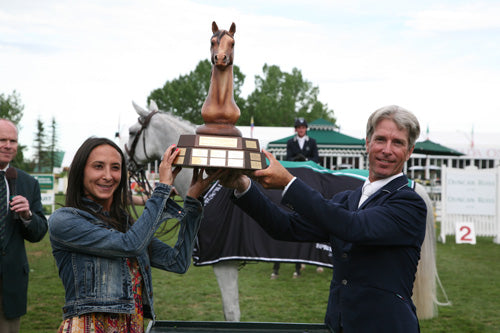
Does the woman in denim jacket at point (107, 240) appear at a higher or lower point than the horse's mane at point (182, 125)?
lower

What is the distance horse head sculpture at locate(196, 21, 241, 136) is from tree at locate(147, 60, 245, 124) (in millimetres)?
35327

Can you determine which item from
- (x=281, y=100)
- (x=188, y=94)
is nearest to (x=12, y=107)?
(x=188, y=94)

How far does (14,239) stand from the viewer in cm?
300

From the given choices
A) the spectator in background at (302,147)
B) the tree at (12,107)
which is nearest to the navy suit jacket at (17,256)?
the spectator in background at (302,147)

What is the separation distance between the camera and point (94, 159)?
1.81m

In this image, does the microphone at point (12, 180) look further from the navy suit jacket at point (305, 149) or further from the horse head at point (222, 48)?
the navy suit jacket at point (305, 149)

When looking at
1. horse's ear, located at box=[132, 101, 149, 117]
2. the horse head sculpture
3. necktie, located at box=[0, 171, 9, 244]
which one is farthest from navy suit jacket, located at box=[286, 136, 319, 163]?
the horse head sculpture

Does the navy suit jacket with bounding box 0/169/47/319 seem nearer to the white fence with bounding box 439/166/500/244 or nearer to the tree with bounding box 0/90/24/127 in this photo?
the white fence with bounding box 439/166/500/244

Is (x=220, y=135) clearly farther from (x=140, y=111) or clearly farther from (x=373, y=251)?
(x=140, y=111)

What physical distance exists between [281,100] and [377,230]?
Answer: 41478 mm

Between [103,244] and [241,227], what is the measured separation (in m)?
2.30

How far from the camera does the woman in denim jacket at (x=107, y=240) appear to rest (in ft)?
5.40

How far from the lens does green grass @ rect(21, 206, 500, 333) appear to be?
5.11 m

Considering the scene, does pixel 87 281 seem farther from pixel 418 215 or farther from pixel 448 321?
pixel 448 321
